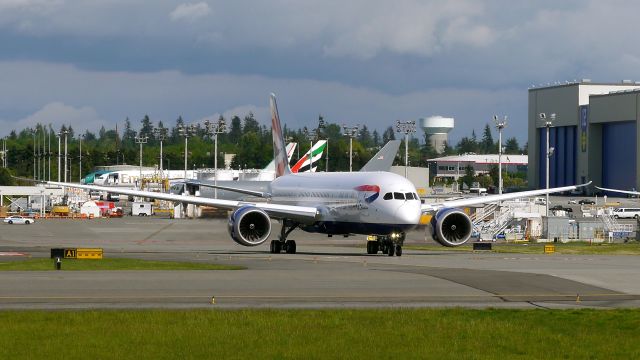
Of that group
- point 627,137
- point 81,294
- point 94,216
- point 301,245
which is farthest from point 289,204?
point 627,137

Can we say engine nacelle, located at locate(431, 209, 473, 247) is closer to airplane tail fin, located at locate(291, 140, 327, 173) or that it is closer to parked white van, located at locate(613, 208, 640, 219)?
parked white van, located at locate(613, 208, 640, 219)

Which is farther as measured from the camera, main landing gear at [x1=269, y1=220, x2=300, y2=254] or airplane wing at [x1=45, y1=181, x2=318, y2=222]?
main landing gear at [x1=269, y1=220, x2=300, y2=254]

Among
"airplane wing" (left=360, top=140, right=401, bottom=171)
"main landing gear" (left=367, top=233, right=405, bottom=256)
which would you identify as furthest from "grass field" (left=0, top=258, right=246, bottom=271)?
"airplane wing" (left=360, top=140, right=401, bottom=171)

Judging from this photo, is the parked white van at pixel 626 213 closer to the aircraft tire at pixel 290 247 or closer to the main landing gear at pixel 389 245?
the main landing gear at pixel 389 245

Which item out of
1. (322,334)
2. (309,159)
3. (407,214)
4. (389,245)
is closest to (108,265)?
(407,214)

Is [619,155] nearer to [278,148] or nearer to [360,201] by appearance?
[278,148]

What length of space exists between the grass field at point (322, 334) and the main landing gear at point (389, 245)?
2965 centimetres

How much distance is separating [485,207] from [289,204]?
39909 mm

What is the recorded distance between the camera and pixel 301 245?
79188mm

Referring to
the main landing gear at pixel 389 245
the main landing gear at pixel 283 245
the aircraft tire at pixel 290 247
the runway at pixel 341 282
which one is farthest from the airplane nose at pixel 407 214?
the main landing gear at pixel 283 245

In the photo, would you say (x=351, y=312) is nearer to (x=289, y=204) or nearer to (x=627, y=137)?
(x=289, y=204)

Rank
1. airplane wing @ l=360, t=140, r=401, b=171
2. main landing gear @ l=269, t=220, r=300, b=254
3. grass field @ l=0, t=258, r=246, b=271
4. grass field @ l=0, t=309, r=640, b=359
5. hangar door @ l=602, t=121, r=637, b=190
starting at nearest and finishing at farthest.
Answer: grass field @ l=0, t=309, r=640, b=359, grass field @ l=0, t=258, r=246, b=271, main landing gear @ l=269, t=220, r=300, b=254, airplane wing @ l=360, t=140, r=401, b=171, hangar door @ l=602, t=121, r=637, b=190

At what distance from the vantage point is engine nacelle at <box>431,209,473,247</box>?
208ft

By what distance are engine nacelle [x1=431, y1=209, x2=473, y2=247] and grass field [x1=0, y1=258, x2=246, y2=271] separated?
14934mm
